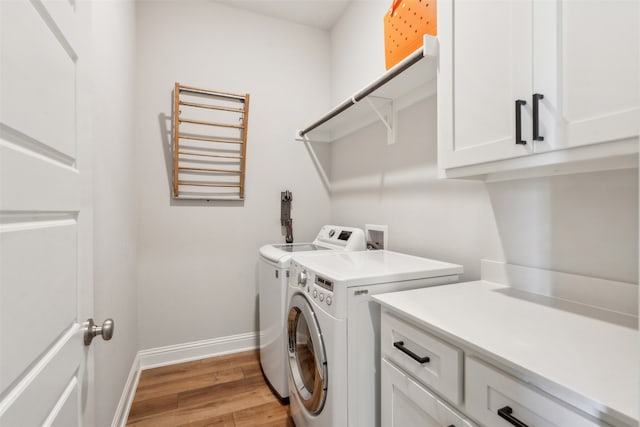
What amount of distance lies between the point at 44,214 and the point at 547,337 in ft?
3.85

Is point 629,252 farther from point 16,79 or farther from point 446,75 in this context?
point 16,79

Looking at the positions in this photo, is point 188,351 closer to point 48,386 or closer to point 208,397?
point 208,397

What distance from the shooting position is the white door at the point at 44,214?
17.1 inches

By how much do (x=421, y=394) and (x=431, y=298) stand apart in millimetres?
316

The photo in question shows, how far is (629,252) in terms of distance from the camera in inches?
36.7

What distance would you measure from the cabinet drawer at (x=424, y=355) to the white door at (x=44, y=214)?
0.90m

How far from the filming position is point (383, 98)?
1934 mm

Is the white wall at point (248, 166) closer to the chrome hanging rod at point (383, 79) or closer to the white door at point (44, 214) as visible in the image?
the chrome hanging rod at point (383, 79)

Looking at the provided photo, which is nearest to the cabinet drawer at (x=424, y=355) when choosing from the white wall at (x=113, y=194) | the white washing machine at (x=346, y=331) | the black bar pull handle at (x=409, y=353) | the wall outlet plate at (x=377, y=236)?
the black bar pull handle at (x=409, y=353)

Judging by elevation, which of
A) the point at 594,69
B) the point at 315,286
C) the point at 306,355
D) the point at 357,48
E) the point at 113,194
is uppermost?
the point at 357,48

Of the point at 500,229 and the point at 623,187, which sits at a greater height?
the point at 623,187

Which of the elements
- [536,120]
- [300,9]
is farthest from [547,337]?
[300,9]

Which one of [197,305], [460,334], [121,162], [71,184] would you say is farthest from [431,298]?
[197,305]

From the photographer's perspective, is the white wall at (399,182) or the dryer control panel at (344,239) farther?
the dryer control panel at (344,239)
